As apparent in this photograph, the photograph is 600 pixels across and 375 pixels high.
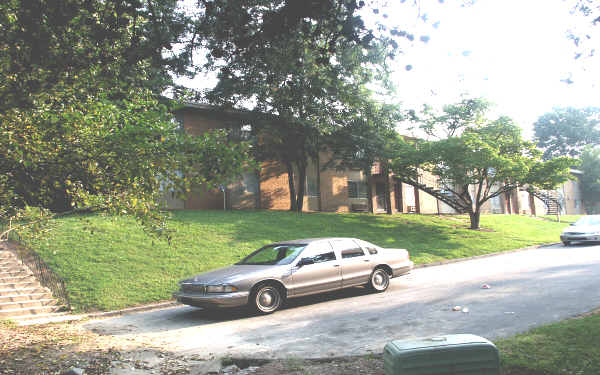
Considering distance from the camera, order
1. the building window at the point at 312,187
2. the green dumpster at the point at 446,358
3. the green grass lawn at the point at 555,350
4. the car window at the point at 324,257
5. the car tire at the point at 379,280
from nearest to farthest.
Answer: the green dumpster at the point at 446,358 < the green grass lawn at the point at 555,350 < the car window at the point at 324,257 < the car tire at the point at 379,280 < the building window at the point at 312,187

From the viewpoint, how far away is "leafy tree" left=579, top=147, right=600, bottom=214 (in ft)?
187

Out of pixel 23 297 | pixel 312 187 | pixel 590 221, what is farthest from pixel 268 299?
pixel 312 187

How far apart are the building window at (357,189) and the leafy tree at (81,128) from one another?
2542 centimetres

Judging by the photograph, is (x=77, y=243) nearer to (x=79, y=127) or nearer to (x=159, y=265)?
(x=159, y=265)

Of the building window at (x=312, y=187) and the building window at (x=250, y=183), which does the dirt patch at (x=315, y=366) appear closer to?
the building window at (x=250, y=183)

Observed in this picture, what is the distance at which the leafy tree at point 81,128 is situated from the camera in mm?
5586

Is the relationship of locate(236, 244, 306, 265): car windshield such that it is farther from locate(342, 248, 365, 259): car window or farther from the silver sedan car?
locate(342, 248, 365, 259): car window

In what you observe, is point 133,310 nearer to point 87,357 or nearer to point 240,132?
point 87,357

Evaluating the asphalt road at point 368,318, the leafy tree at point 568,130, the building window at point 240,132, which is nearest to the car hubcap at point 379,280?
the asphalt road at point 368,318

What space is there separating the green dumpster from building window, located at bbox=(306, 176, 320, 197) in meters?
26.2

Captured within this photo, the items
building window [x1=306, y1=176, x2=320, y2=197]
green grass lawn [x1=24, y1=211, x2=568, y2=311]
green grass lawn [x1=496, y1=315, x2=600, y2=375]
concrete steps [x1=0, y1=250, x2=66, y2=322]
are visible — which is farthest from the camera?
building window [x1=306, y1=176, x2=320, y2=197]

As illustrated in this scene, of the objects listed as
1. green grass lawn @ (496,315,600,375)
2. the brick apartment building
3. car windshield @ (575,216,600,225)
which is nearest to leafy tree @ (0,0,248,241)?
green grass lawn @ (496,315,600,375)

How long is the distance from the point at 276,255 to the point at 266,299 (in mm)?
1225

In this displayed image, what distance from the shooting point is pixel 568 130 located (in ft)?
246
